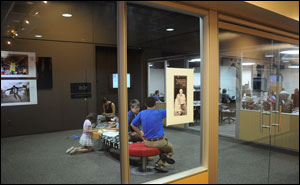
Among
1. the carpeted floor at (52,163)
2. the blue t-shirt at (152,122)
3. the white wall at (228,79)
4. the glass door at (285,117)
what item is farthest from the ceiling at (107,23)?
the glass door at (285,117)

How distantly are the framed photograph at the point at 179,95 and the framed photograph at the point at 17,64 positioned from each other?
129cm

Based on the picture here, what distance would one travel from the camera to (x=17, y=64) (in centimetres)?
164

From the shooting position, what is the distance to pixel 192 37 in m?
2.59

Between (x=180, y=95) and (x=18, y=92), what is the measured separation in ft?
5.12

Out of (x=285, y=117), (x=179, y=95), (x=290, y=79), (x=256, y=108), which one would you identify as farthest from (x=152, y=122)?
(x=290, y=79)

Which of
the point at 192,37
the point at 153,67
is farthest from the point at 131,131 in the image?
the point at 192,37

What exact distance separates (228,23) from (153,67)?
3.97ft

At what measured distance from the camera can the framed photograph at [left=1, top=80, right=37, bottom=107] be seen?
161cm

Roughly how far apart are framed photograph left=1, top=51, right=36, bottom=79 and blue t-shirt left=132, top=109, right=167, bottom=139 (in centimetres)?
105

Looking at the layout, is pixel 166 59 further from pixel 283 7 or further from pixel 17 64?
pixel 283 7

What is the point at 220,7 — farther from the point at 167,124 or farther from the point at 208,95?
the point at 167,124

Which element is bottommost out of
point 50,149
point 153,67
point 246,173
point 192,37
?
point 246,173

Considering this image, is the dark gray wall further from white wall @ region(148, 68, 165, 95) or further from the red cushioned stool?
the red cushioned stool

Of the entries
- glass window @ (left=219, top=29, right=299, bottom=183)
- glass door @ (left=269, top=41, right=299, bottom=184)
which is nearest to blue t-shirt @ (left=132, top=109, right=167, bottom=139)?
glass window @ (left=219, top=29, right=299, bottom=183)
